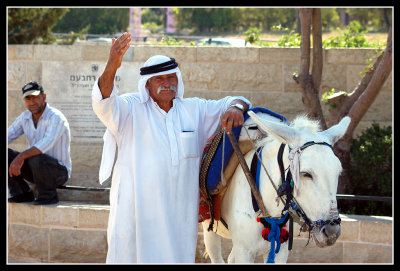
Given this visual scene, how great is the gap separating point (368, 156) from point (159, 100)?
12.8ft

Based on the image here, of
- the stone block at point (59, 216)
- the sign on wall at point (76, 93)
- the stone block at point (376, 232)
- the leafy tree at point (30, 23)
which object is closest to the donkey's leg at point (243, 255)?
the stone block at point (376, 232)

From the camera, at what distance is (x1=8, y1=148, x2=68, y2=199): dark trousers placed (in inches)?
274

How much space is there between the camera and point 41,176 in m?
6.99

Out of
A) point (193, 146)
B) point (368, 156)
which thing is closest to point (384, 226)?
point (368, 156)

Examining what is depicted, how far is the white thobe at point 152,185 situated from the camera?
4.16m

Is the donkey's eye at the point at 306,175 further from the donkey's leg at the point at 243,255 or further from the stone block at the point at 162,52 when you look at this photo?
the stone block at the point at 162,52

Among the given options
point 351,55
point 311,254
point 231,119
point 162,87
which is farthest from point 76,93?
point 231,119

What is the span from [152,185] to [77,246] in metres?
3.13

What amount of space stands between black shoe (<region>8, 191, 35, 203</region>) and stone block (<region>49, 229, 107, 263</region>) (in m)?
0.54

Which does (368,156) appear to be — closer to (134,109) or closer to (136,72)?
(136,72)

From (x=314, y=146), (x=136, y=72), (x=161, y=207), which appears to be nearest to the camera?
(x=314, y=146)

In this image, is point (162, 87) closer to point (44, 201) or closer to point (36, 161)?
point (36, 161)

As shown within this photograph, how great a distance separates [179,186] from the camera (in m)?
4.18
